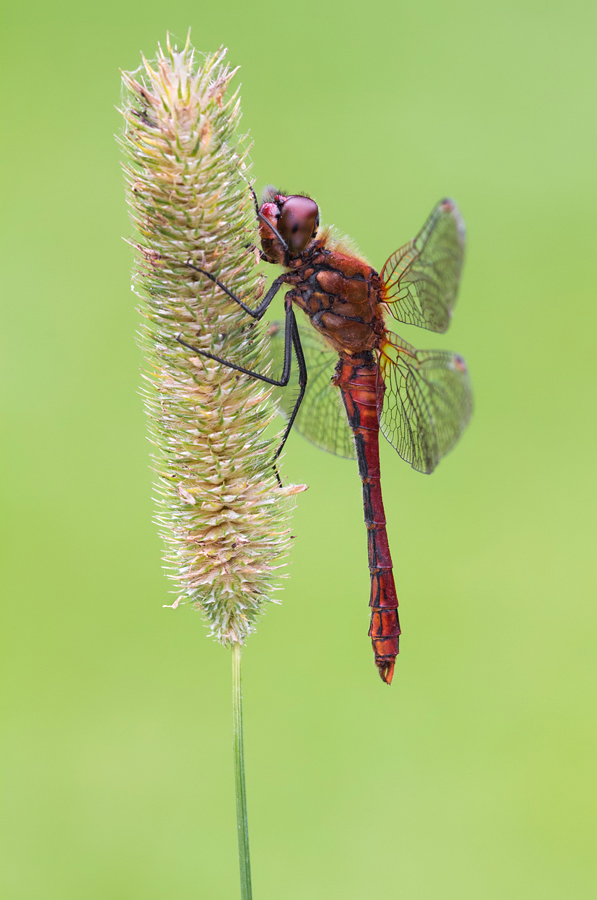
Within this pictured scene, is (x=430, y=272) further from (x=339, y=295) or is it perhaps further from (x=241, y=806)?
(x=241, y=806)

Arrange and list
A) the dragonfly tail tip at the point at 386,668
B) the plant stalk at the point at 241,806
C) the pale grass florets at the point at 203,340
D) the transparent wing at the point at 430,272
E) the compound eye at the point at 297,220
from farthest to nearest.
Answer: the transparent wing at the point at 430,272
the dragonfly tail tip at the point at 386,668
the compound eye at the point at 297,220
the pale grass florets at the point at 203,340
the plant stalk at the point at 241,806

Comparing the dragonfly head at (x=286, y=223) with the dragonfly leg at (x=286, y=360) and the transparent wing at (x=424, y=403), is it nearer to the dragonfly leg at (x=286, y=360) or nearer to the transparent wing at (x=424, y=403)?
the dragonfly leg at (x=286, y=360)

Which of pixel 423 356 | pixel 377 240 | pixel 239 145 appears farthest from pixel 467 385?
pixel 377 240

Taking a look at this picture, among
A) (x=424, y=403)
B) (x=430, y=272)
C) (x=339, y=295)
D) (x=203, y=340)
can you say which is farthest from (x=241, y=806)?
(x=430, y=272)

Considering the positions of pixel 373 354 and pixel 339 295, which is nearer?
pixel 339 295

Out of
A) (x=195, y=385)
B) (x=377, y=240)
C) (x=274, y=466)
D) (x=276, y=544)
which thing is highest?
(x=377, y=240)

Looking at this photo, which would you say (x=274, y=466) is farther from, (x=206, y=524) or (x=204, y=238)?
(x=204, y=238)

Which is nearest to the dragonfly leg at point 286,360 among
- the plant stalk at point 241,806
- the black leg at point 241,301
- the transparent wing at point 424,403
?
the black leg at point 241,301
